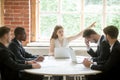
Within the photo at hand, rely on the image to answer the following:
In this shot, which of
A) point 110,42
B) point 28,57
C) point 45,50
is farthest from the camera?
point 45,50

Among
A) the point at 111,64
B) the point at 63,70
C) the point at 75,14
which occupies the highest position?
the point at 75,14

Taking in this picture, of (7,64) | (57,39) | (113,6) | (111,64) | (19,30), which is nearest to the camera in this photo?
(111,64)

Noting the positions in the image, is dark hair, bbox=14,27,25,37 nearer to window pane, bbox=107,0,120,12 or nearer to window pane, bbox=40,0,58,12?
window pane, bbox=40,0,58,12

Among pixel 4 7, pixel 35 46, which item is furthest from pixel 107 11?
pixel 4 7

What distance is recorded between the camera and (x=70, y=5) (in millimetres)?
6238

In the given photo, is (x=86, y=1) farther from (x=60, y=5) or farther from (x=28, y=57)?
(x=28, y=57)

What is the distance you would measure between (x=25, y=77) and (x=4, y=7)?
2.54m

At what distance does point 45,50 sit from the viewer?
5879 millimetres

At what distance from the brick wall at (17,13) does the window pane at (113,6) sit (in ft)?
5.92

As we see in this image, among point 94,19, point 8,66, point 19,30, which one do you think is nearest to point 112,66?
point 8,66

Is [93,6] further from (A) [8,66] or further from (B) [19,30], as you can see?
(A) [8,66]

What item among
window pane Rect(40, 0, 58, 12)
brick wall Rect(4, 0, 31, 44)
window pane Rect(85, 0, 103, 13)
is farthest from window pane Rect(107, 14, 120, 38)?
brick wall Rect(4, 0, 31, 44)

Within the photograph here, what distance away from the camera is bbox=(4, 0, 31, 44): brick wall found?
5.91 m

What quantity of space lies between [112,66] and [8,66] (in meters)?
1.29
